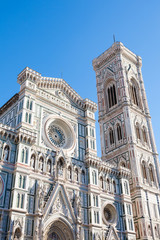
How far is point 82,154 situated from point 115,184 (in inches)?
211

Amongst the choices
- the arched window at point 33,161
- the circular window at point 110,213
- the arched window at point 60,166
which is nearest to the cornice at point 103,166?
the arched window at point 60,166

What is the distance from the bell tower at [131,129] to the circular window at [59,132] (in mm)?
8591

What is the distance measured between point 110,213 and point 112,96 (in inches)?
834

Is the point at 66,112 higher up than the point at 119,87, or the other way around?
the point at 119,87

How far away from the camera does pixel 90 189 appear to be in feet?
89.0

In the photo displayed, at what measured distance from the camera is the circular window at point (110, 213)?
28342mm

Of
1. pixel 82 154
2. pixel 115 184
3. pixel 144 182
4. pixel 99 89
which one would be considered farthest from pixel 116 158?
pixel 99 89

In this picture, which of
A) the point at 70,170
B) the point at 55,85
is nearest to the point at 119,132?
the point at 55,85

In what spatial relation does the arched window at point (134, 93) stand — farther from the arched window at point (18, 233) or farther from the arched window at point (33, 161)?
the arched window at point (18, 233)

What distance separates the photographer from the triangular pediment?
23.1 meters

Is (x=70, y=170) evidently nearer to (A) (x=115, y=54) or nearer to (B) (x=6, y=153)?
(B) (x=6, y=153)

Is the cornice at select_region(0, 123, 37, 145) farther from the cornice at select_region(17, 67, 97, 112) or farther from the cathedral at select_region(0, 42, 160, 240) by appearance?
the cornice at select_region(17, 67, 97, 112)

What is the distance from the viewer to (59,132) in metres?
29.9

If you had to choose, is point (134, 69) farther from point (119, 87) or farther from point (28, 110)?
point (28, 110)
